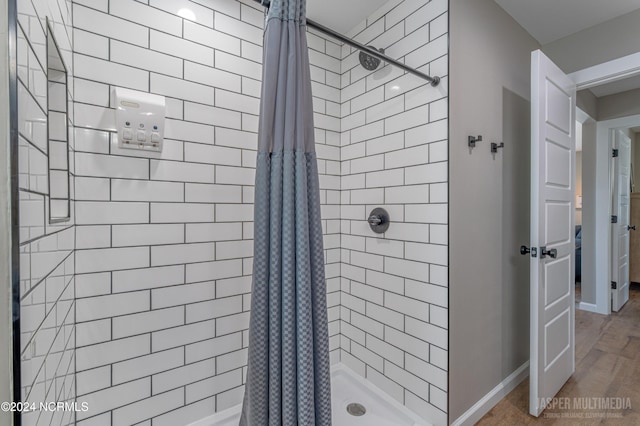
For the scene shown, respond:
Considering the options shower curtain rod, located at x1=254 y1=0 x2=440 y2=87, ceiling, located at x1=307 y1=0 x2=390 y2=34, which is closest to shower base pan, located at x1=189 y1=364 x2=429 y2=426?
shower curtain rod, located at x1=254 y1=0 x2=440 y2=87

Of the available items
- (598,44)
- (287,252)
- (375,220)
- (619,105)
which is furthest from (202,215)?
(619,105)

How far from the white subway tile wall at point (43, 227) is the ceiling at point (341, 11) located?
48.1 inches

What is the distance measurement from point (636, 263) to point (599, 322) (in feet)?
6.51

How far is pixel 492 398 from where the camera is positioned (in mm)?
1717

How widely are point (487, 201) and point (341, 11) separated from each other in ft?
4.67

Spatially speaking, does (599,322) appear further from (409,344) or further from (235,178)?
(235,178)

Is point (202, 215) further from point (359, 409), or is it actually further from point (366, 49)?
point (359, 409)

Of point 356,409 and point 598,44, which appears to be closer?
point 356,409

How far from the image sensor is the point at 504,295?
1.82 m

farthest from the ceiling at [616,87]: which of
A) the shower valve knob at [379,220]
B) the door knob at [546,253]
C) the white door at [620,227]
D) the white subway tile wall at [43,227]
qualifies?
the white subway tile wall at [43,227]

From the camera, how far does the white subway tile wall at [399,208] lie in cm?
146

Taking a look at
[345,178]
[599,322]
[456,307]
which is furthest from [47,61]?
[599,322]

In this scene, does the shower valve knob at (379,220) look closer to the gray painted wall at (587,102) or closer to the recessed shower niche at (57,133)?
the recessed shower niche at (57,133)

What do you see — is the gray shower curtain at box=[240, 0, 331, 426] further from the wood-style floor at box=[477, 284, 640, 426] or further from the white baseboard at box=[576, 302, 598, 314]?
the white baseboard at box=[576, 302, 598, 314]
